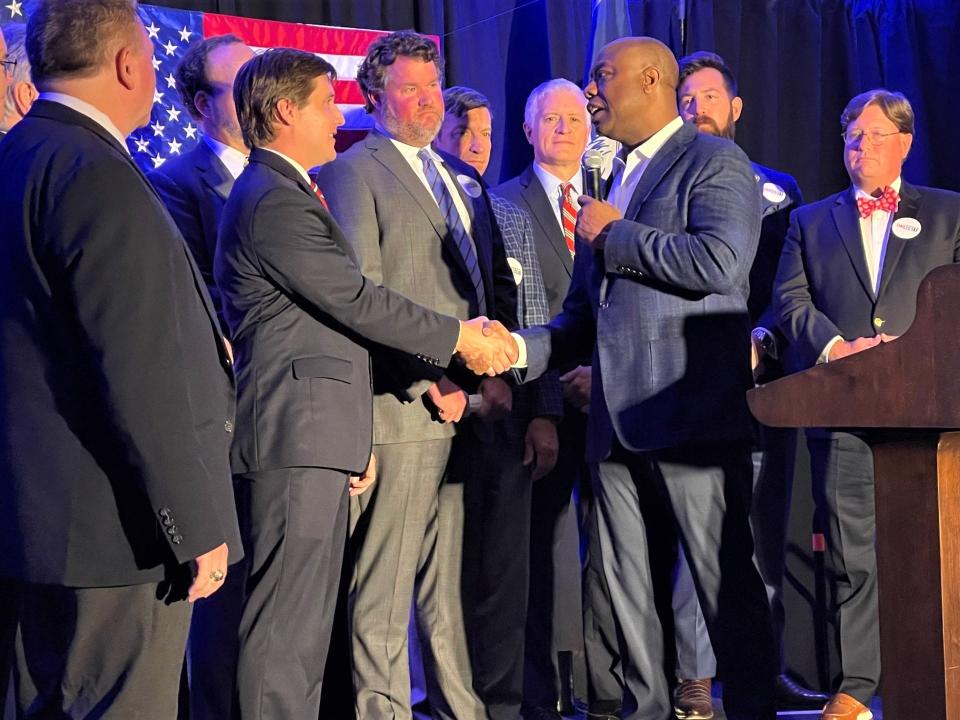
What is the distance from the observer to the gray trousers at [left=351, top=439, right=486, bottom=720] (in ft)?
9.96

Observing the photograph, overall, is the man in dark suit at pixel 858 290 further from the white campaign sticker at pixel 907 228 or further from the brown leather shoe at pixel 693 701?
the brown leather shoe at pixel 693 701

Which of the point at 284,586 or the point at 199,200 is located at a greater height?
the point at 199,200

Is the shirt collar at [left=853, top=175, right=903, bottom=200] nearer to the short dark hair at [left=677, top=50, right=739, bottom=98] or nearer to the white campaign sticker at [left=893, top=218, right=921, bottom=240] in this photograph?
the white campaign sticker at [left=893, top=218, right=921, bottom=240]

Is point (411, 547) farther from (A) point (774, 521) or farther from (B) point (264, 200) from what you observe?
(A) point (774, 521)

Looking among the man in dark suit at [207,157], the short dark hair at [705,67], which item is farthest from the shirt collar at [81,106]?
the short dark hair at [705,67]

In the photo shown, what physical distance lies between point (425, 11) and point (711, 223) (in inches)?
93.0

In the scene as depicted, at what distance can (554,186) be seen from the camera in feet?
13.6

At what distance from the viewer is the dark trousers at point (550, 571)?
3633 mm

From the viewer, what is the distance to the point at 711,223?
2.84 meters

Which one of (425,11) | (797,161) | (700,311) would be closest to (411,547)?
(700,311)

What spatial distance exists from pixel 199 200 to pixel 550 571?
1595mm

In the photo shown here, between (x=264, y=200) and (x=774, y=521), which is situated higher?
(x=264, y=200)

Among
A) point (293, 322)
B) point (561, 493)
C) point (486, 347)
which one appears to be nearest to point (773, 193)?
point (561, 493)

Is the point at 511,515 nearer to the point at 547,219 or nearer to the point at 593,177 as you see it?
the point at 593,177
